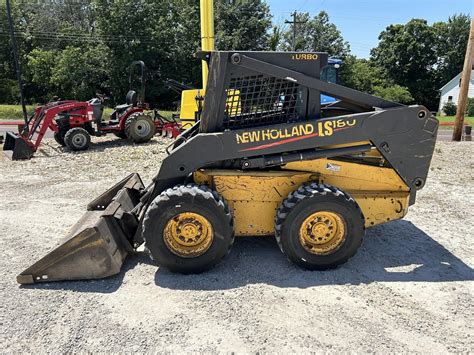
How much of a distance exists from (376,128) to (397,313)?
6.08 feet

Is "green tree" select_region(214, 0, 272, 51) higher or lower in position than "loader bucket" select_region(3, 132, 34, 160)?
higher

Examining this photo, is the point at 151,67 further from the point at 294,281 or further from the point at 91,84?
the point at 294,281

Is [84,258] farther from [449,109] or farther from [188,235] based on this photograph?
[449,109]

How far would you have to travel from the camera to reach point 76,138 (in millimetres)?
11383

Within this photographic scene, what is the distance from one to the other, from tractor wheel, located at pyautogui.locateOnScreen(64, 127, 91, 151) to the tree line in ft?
39.4

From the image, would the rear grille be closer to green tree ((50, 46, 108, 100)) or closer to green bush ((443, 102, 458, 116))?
green tree ((50, 46, 108, 100))

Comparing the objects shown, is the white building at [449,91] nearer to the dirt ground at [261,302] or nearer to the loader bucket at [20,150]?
the loader bucket at [20,150]

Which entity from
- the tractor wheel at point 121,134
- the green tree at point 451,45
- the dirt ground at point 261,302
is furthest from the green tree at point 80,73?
the green tree at point 451,45

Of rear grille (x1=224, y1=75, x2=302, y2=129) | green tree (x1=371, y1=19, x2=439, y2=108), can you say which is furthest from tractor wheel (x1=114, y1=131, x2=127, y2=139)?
green tree (x1=371, y1=19, x2=439, y2=108)

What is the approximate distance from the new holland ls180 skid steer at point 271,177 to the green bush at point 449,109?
50.7 meters

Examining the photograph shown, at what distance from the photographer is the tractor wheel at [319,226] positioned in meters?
3.93

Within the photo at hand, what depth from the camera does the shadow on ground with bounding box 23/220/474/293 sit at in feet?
12.7

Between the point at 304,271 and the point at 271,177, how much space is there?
3.43 feet

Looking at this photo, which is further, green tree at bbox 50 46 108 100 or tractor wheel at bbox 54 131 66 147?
green tree at bbox 50 46 108 100
